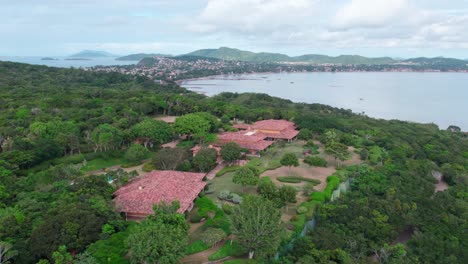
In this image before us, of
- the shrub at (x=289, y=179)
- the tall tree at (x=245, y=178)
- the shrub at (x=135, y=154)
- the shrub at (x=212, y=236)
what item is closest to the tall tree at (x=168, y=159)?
the shrub at (x=135, y=154)

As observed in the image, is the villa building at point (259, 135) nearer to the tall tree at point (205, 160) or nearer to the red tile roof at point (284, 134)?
the red tile roof at point (284, 134)

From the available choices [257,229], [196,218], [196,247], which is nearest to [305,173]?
[196,218]

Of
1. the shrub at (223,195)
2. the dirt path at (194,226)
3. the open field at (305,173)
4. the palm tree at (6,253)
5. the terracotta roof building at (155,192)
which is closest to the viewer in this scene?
the palm tree at (6,253)

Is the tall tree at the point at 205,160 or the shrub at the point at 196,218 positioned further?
the tall tree at the point at 205,160

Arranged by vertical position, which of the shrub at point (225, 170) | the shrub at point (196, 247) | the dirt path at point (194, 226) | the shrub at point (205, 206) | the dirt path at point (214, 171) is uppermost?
the shrub at point (205, 206)

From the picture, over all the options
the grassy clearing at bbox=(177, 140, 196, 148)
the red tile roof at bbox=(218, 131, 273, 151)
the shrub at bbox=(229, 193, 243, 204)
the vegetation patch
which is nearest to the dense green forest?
the grassy clearing at bbox=(177, 140, 196, 148)

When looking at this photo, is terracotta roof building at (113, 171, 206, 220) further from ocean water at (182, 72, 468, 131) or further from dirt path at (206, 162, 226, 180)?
ocean water at (182, 72, 468, 131)

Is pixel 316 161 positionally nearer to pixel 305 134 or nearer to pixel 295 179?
pixel 295 179
